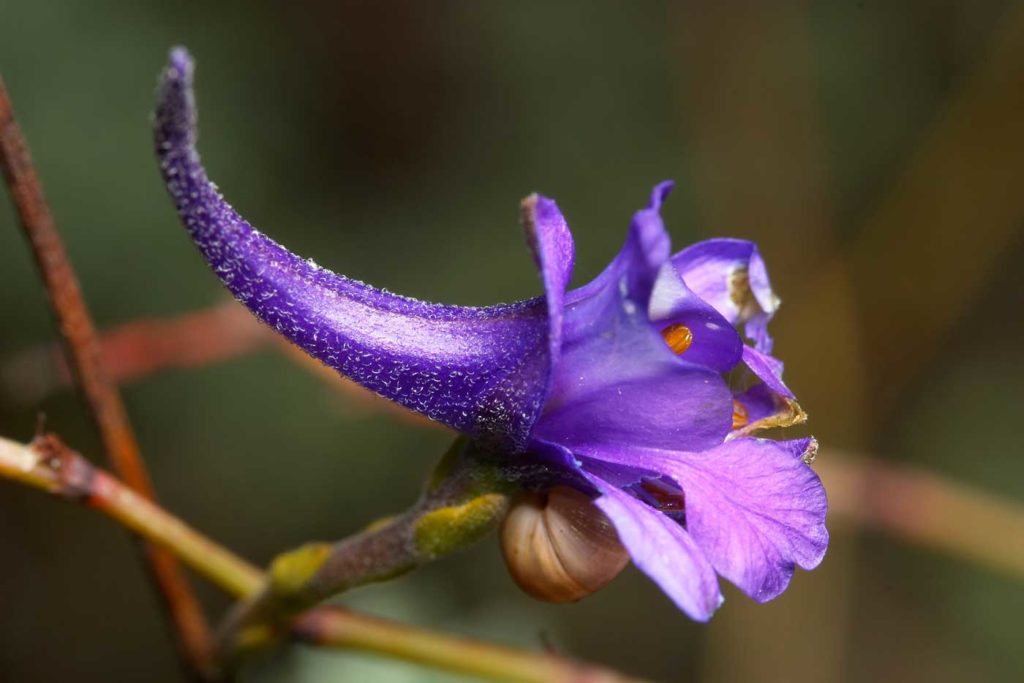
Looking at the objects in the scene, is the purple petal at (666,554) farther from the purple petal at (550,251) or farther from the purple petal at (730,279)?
the purple petal at (730,279)

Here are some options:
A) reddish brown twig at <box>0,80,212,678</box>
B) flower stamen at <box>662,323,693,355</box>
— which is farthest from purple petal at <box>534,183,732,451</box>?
reddish brown twig at <box>0,80,212,678</box>

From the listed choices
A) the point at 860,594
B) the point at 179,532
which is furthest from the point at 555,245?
the point at 860,594

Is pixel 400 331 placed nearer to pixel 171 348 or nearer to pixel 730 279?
pixel 730 279

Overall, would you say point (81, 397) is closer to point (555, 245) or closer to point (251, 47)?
point (555, 245)

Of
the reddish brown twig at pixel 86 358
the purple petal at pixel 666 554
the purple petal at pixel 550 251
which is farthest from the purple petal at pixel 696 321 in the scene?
the reddish brown twig at pixel 86 358

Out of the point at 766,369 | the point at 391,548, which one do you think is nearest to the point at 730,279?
the point at 766,369

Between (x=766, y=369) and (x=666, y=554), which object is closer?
(x=666, y=554)
